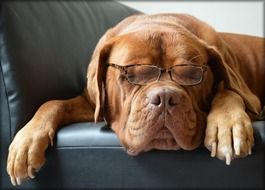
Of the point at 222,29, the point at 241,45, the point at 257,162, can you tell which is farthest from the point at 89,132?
the point at 222,29

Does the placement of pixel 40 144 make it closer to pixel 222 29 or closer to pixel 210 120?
pixel 210 120

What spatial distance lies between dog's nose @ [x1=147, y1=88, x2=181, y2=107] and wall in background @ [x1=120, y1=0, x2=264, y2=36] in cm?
174

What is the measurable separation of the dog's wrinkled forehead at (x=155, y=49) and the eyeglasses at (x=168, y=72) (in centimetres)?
2

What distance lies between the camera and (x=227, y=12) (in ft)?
9.53

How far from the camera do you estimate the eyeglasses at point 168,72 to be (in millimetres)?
1396

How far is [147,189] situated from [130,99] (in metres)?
0.29

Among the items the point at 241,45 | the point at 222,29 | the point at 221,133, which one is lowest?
the point at 222,29

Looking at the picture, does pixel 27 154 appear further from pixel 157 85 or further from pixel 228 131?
pixel 228 131

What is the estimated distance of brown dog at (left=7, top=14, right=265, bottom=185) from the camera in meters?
1.24

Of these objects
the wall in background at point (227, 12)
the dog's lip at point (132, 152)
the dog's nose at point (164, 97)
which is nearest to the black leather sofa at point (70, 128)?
the dog's lip at point (132, 152)

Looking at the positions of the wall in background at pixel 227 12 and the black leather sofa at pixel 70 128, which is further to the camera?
the wall in background at pixel 227 12

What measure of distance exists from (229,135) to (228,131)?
0.6 inches

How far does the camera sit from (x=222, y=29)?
2924 mm

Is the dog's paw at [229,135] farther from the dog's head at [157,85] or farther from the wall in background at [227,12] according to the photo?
the wall in background at [227,12]
